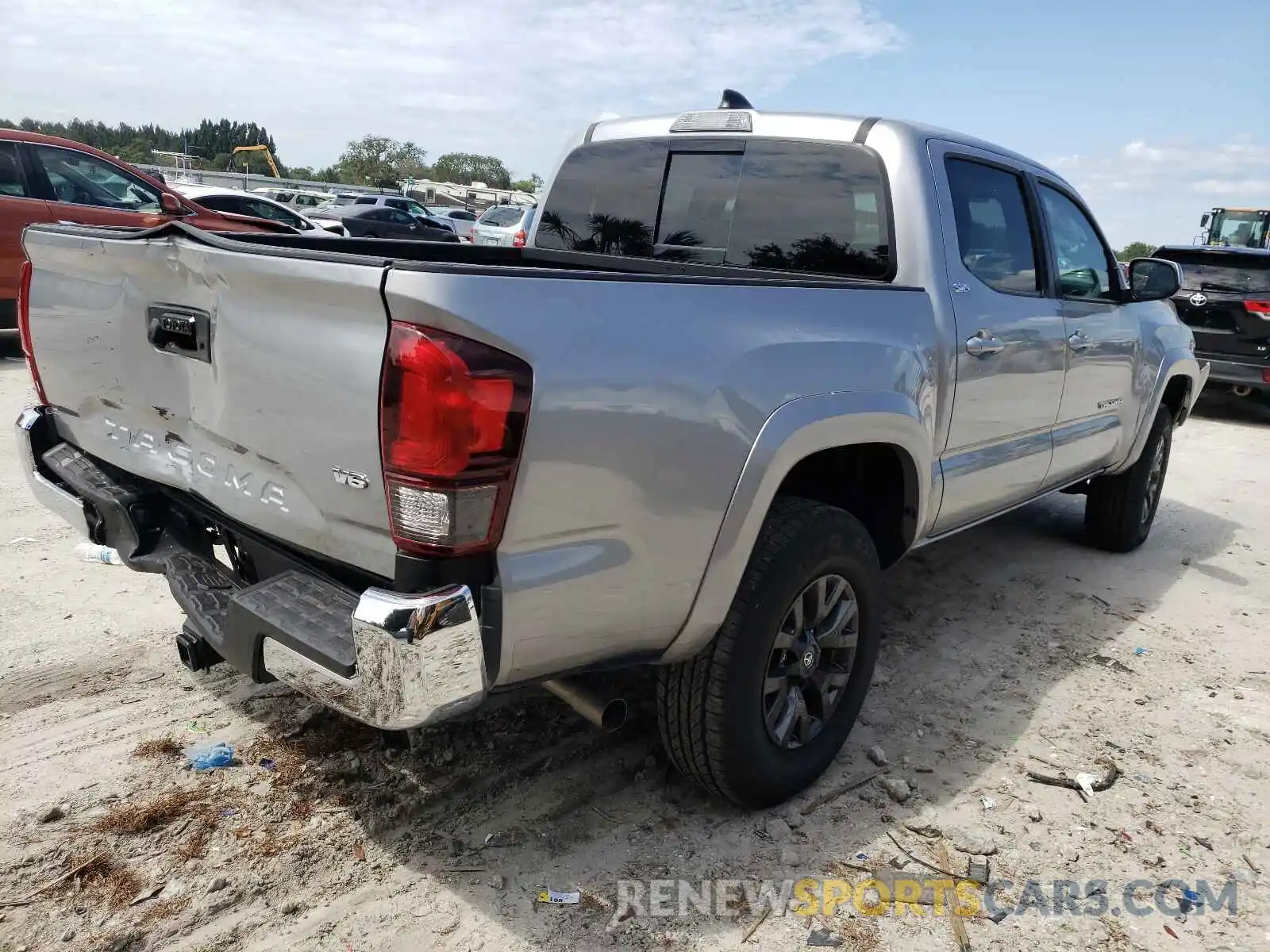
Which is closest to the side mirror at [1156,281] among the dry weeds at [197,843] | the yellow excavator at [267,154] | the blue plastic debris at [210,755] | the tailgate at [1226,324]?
the blue plastic debris at [210,755]

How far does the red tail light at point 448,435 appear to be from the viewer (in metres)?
1.83

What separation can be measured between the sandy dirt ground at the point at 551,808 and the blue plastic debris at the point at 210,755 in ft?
0.13

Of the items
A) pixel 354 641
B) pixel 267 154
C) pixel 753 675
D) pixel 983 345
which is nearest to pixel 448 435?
pixel 354 641

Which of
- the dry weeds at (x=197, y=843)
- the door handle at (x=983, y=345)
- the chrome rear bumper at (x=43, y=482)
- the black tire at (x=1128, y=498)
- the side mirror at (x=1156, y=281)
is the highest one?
the side mirror at (x=1156, y=281)

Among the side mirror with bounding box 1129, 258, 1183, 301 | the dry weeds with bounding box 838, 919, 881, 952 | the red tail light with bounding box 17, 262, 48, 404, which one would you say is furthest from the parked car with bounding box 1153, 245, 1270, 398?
the red tail light with bounding box 17, 262, 48, 404

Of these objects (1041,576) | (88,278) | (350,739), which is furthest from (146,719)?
(1041,576)

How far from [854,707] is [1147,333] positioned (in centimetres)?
313

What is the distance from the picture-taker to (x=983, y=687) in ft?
12.3

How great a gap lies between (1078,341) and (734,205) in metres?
1.72

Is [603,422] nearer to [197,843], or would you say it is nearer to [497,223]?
[197,843]

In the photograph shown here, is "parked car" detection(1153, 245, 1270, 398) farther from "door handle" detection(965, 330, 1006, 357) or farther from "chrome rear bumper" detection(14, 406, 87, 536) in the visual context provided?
"chrome rear bumper" detection(14, 406, 87, 536)

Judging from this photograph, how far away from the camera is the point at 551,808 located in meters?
2.78

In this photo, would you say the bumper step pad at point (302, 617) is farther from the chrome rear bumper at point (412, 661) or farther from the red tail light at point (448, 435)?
the red tail light at point (448, 435)

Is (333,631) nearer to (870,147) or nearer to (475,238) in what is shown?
(870,147)
